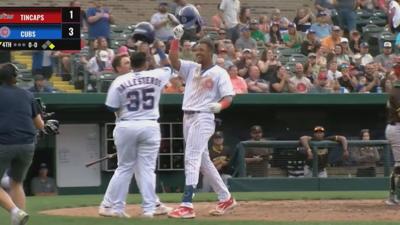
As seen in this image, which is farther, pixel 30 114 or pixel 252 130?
pixel 252 130

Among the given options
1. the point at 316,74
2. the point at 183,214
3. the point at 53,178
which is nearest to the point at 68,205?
the point at 183,214

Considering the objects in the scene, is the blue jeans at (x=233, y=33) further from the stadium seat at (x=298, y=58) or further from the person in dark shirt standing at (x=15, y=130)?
the person in dark shirt standing at (x=15, y=130)

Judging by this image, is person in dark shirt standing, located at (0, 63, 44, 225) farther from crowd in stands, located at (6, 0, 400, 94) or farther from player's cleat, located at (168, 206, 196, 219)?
crowd in stands, located at (6, 0, 400, 94)

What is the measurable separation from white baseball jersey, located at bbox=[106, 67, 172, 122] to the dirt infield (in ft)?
4.04

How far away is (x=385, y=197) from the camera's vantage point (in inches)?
536

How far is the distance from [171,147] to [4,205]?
9.56 meters

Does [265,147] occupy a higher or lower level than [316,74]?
lower

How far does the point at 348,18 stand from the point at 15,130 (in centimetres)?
1379

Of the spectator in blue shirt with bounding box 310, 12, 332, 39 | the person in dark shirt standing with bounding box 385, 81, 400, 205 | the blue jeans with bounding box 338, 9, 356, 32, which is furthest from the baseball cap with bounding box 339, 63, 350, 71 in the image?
the person in dark shirt standing with bounding box 385, 81, 400, 205

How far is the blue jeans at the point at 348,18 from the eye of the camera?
21875 millimetres

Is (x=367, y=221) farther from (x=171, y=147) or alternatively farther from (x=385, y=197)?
(x=171, y=147)

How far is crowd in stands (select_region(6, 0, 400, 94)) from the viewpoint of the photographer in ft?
58.6
